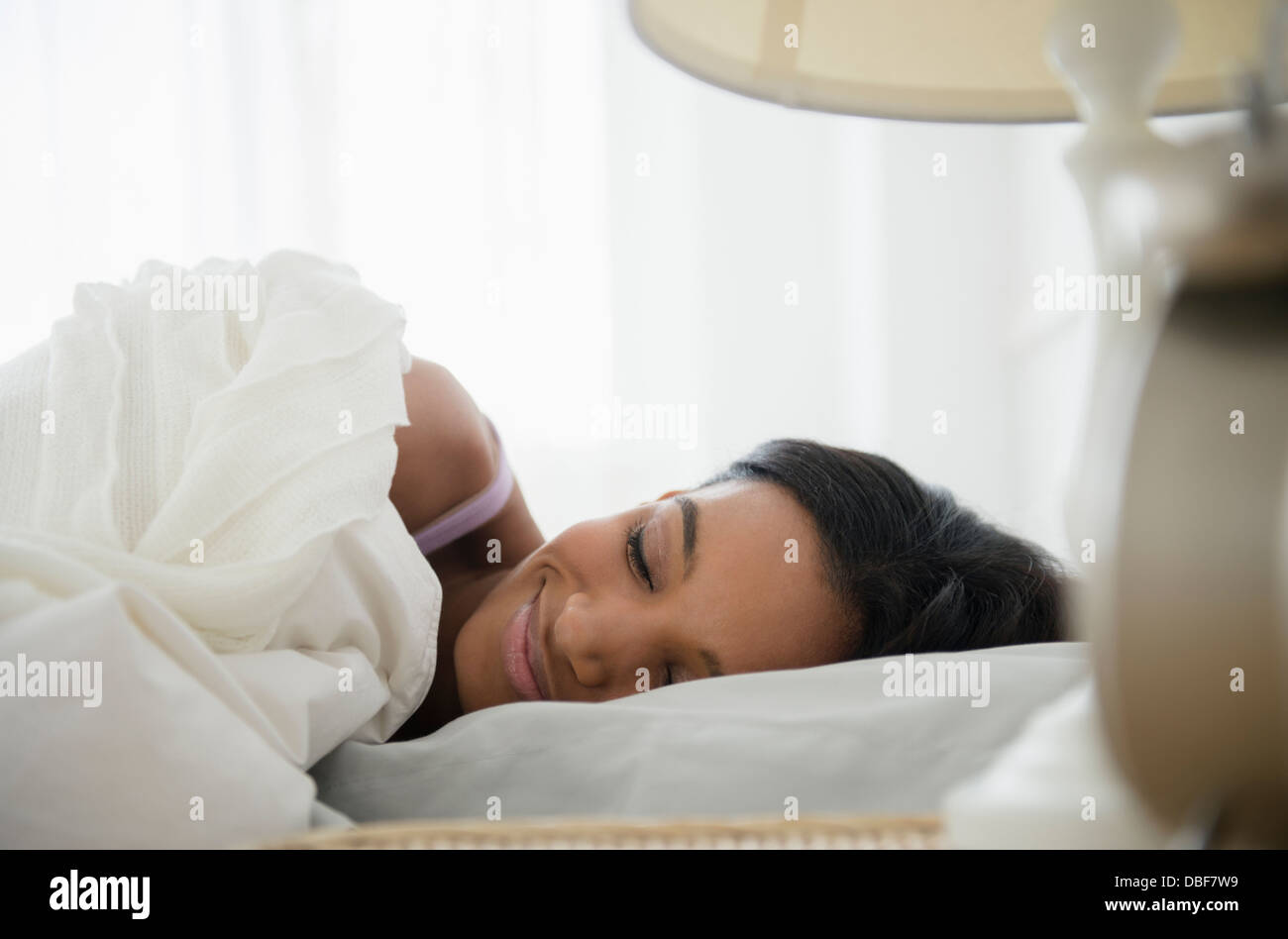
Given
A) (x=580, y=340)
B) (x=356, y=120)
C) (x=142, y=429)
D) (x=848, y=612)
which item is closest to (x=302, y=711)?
(x=142, y=429)

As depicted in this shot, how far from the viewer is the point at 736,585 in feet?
2.30

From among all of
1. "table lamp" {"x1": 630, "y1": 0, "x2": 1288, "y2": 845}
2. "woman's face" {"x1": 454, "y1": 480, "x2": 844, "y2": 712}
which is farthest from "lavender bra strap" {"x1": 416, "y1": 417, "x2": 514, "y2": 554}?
"table lamp" {"x1": 630, "y1": 0, "x2": 1288, "y2": 845}

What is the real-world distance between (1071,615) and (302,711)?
62 centimetres

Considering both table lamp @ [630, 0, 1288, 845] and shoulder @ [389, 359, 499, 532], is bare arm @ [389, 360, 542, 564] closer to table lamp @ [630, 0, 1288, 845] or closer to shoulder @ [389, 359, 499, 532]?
shoulder @ [389, 359, 499, 532]

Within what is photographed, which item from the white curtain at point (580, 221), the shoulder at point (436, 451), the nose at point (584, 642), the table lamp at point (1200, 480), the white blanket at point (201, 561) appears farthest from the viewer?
the white curtain at point (580, 221)

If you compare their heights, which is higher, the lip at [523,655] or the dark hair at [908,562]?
the dark hair at [908,562]

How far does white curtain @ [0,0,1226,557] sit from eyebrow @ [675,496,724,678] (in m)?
1.09

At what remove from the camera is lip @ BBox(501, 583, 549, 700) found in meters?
→ 0.73

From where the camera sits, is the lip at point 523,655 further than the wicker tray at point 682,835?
Yes

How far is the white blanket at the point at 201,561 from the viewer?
1.36ft

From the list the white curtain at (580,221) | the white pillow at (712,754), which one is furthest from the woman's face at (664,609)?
the white curtain at (580,221)

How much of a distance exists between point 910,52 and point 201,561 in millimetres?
478

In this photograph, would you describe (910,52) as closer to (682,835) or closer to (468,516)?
(682,835)

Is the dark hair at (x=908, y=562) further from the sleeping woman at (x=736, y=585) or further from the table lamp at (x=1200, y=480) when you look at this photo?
the table lamp at (x=1200, y=480)
